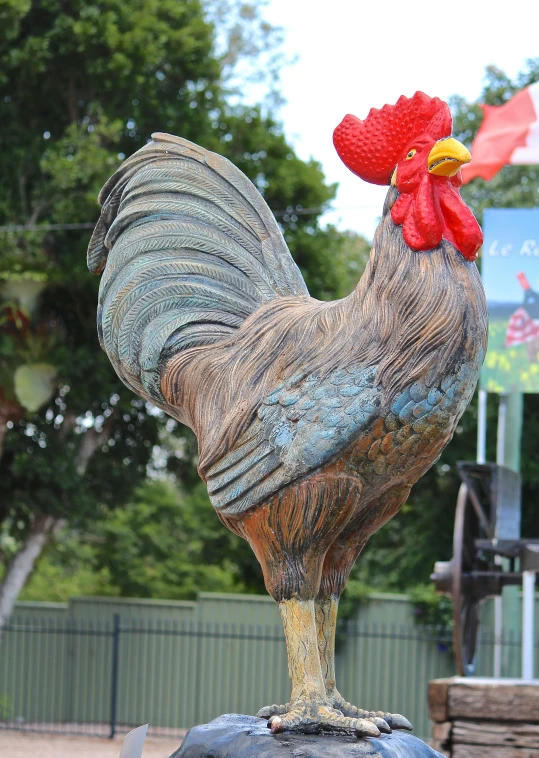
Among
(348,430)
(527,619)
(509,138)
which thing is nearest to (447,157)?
(348,430)

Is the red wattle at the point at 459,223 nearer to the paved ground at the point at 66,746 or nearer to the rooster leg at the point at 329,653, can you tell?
the rooster leg at the point at 329,653

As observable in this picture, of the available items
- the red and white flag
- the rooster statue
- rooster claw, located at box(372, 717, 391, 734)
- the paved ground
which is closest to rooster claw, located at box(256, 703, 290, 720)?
the rooster statue

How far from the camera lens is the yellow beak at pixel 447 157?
118 inches

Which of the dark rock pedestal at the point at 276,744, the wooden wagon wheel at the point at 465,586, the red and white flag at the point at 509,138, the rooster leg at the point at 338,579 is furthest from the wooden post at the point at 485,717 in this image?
the red and white flag at the point at 509,138

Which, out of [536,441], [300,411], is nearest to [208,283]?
[300,411]

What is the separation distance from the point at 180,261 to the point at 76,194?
8427 mm

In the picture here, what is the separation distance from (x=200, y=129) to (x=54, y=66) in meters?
1.85

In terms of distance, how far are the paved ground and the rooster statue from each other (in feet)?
30.0

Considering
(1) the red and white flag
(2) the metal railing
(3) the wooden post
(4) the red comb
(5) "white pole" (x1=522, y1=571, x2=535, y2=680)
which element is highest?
(1) the red and white flag

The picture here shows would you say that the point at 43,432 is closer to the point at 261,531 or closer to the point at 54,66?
the point at 54,66

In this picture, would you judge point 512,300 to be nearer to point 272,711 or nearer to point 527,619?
point 527,619

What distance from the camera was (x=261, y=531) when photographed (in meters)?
3.21

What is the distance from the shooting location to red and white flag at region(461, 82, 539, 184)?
10.6 meters

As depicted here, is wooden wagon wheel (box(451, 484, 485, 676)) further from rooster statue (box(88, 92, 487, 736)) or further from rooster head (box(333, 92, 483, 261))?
rooster head (box(333, 92, 483, 261))
